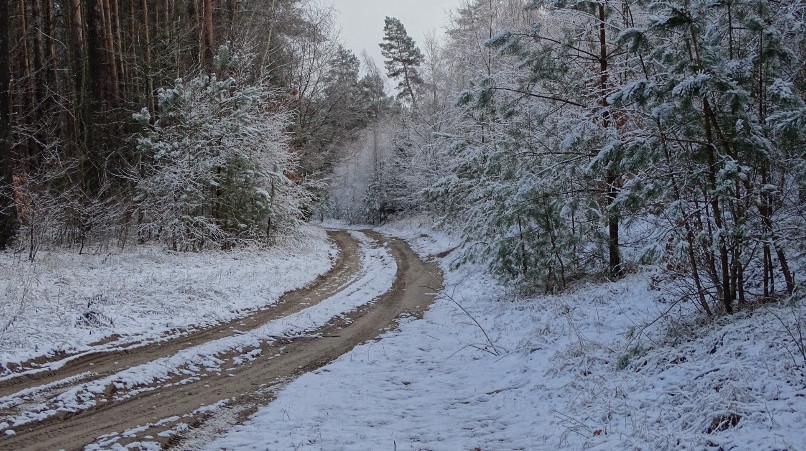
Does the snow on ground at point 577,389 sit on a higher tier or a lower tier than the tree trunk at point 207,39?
lower

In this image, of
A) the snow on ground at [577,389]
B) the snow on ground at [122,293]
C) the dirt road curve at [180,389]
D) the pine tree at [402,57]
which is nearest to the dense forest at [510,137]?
the snow on ground at [577,389]

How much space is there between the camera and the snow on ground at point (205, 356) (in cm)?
516

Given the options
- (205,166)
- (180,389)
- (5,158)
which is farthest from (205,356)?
(5,158)

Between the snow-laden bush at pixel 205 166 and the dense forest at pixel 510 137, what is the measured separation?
0.07m

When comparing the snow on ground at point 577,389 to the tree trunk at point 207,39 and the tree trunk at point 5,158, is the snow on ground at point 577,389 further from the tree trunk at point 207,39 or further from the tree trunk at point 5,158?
the tree trunk at point 207,39

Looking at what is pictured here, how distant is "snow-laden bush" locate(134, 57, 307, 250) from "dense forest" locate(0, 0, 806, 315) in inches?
2.9

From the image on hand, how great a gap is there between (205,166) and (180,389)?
11.1 meters

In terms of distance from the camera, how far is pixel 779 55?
515cm

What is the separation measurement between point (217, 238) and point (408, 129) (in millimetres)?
22516

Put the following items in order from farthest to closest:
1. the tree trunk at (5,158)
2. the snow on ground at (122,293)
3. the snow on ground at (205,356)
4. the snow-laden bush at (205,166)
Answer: the snow-laden bush at (205,166)
the tree trunk at (5,158)
the snow on ground at (122,293)
the snow on ground at (205,356)

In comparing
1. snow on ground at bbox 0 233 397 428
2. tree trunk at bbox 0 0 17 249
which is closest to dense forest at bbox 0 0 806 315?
tree trunk at bbox 0 0 17 249

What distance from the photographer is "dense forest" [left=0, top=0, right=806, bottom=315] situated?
523 centimetres

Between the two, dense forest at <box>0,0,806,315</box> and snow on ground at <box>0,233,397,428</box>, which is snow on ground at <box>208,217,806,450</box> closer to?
dense forest at <box>0,0,806,315</box>

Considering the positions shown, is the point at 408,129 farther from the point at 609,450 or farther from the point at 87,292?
the point at 609,450
